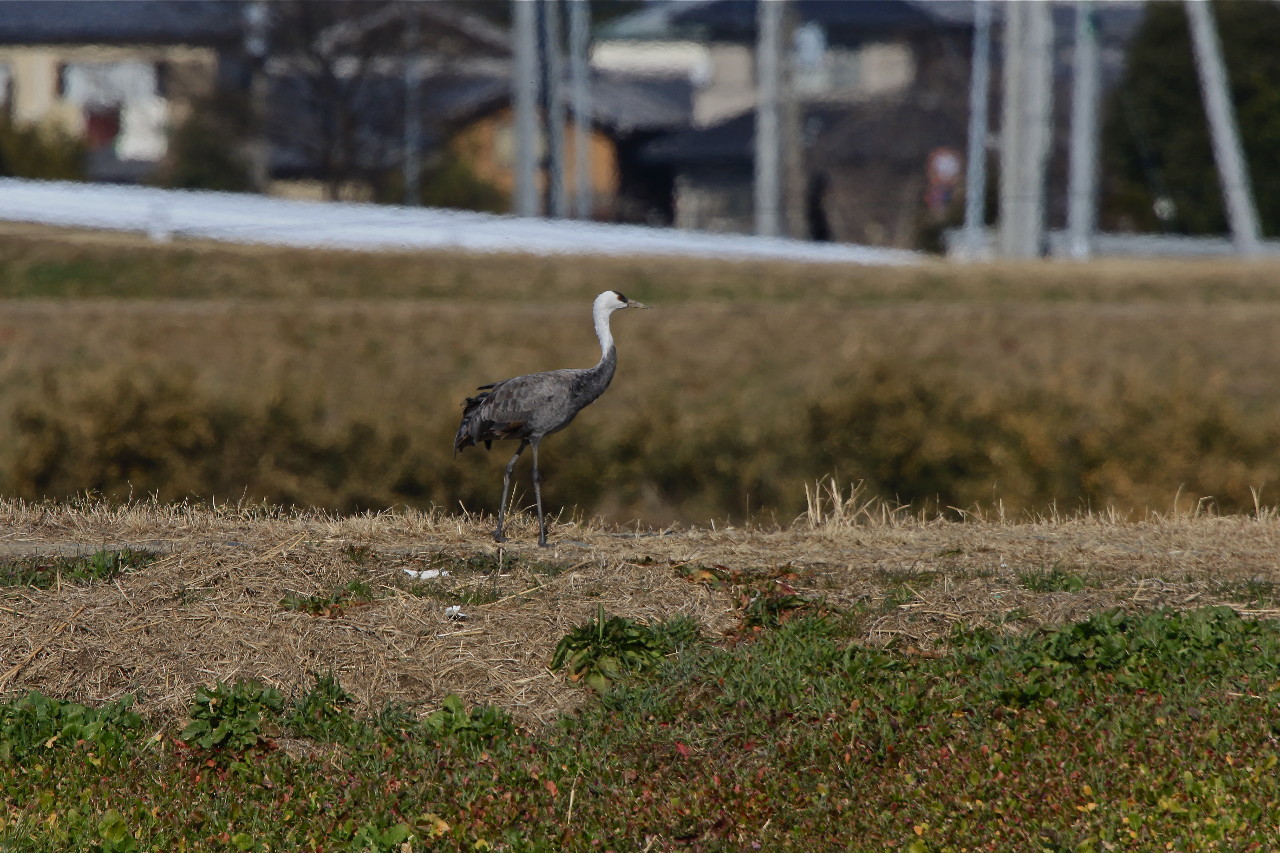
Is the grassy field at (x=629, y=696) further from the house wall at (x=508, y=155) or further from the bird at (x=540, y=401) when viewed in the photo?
the house wall at (x=508, y=155)

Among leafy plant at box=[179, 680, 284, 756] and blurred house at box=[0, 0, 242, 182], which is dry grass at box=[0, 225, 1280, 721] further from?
blurred house at box=[0, 0, 242, 182]

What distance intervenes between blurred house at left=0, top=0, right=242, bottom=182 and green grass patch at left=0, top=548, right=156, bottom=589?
53801mm

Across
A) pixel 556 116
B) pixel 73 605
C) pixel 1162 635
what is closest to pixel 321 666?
pixel 73 605

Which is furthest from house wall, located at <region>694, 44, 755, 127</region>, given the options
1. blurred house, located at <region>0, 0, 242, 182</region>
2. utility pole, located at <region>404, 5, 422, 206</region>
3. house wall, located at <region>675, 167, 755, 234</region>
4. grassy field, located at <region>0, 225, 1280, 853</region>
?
grassy field, located at <region>0, 225, 1280, 853</region>

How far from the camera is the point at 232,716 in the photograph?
777cm

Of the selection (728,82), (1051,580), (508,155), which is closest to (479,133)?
(508,155)

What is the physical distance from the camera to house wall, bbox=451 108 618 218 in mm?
58812

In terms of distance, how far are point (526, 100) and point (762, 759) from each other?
27.0 metres

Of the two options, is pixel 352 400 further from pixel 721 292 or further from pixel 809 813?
pixel 809 813

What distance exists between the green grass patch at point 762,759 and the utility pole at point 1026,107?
2339 centimetres

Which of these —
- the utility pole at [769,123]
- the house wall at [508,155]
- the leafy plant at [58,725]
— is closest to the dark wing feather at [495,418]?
the leafy plant at [58,725]

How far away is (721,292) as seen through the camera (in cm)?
2750

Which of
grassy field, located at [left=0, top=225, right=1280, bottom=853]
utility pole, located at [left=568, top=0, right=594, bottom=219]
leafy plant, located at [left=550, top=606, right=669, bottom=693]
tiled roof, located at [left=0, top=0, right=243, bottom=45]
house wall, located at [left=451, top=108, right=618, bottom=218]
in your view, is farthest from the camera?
tiled roof, located at [left=0, top=0, right=243, bottom=45]

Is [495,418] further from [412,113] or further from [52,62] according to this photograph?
[52,62]
